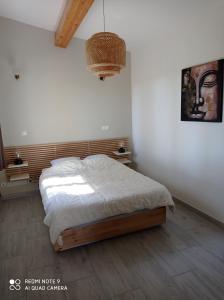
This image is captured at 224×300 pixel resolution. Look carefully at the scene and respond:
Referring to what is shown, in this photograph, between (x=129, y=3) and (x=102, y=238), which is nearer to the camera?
(x=102, y=238)

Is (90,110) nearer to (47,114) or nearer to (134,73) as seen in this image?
(47,114)

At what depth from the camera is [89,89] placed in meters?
4.53

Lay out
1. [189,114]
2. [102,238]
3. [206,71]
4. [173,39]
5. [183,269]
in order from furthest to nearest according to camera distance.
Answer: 1. [173,39]
2. [189,114]
3. [206,71]
4. [102,238]
5. [183,269]

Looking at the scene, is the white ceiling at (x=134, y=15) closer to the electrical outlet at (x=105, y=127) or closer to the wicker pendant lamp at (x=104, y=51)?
the wicker pendant lamp at (x=104, y=51)

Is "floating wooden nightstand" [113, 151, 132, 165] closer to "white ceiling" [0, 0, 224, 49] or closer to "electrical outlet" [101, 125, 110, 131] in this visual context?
"electrical outlet" [101, 125, 110, 131]

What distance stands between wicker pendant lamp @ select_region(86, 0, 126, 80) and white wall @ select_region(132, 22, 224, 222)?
4.27 feet

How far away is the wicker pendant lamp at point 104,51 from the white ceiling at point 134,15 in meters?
0.98

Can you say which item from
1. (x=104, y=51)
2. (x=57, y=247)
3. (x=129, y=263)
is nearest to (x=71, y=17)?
(x=104, y=51)

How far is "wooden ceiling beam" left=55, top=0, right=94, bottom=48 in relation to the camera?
2532mm

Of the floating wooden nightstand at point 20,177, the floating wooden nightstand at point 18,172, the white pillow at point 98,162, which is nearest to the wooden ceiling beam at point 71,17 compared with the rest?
the white pillow at point 98,162

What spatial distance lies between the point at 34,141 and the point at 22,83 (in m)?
1.09

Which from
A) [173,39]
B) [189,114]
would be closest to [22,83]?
[173,39]

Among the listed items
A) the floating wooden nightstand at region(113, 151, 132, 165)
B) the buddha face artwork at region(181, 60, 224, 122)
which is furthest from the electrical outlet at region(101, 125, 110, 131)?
the buddha face artwork at region(181, 60, 224, 122)

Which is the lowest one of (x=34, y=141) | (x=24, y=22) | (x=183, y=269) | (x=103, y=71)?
(x=183, y=269)
